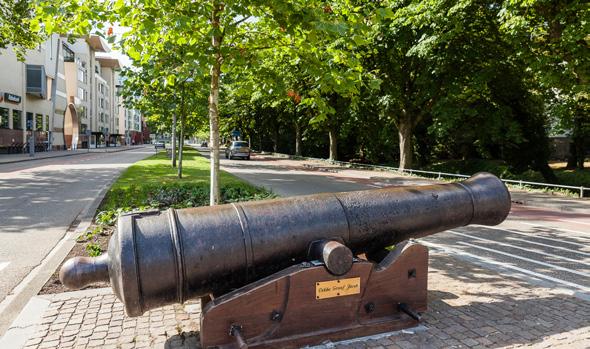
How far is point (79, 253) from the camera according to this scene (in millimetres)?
6613

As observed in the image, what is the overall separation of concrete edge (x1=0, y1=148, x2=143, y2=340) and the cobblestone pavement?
281mm

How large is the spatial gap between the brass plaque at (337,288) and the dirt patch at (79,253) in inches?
121

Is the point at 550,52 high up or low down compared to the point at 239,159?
up

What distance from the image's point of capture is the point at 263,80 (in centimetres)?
770

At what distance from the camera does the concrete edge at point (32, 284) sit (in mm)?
4363

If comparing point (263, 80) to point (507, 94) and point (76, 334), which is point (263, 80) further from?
point (507, 94)

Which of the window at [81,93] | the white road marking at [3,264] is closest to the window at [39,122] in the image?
the window at [81,93]

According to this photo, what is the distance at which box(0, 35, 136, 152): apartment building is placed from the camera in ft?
127

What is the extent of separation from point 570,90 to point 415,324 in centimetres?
1454

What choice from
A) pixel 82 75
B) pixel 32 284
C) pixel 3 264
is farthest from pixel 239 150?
pixel 82 75

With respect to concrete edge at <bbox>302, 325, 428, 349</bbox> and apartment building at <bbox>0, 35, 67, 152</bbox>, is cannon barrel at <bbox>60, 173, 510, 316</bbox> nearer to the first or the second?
concrete edge at <bbox>302, 325, 428, 349</bbox>

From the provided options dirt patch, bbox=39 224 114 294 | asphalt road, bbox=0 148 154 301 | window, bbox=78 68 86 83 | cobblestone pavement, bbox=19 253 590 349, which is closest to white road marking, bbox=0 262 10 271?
asphalt road, bbox=0 148 154 301

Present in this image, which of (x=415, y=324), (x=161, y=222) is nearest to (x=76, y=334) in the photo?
(x=161, y=222)

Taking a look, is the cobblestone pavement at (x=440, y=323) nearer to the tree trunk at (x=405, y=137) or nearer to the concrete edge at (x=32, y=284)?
the concrete edge at (x=32, y=284)
